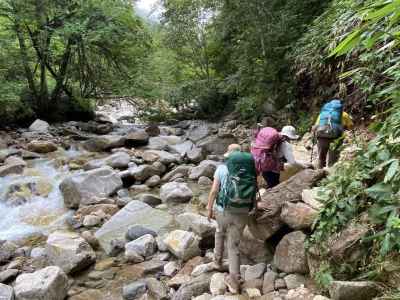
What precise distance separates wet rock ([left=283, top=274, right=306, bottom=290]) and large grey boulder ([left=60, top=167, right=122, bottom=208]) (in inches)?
187

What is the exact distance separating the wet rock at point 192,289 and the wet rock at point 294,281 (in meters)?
0.90

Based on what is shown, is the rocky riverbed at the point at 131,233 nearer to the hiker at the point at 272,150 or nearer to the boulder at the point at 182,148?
the hiker at the point at 272,150

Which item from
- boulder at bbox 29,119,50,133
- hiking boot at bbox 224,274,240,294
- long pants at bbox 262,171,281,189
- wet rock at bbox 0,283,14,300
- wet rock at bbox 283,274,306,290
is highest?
boulder at bbox 29,119,50,133

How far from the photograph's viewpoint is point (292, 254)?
3451mm

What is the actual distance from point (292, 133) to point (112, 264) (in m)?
3.07

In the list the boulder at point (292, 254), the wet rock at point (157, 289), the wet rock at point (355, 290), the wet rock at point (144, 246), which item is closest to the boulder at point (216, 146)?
the wet rock at point (144, 246)

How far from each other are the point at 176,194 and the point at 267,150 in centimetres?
288

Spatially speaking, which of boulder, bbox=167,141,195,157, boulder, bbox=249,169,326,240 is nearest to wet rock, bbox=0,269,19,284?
boulder, bbox=249,169,326,240

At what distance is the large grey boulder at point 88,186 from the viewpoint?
7.14 meters

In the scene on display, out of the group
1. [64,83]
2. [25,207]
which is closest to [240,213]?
[25,207]

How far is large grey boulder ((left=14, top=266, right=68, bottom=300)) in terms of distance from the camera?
3.93 m

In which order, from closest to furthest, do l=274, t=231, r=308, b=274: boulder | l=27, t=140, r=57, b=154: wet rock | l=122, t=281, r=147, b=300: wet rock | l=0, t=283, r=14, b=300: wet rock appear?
l=274, t=231, r=308, b=274: boulder < l=0, t=283, r=14, b=300: wet rock < l=122, t=281, r=147, b=300: wet rock < l=27, t=140, r=57, b=154: wet rock

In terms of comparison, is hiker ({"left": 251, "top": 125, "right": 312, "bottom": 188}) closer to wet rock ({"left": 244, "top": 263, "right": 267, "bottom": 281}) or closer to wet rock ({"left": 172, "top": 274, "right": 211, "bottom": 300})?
wet rock ({"left": 244, "top": 263, "right": 267, "bottom": 281})

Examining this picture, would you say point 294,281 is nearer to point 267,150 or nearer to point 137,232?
point 267,150
